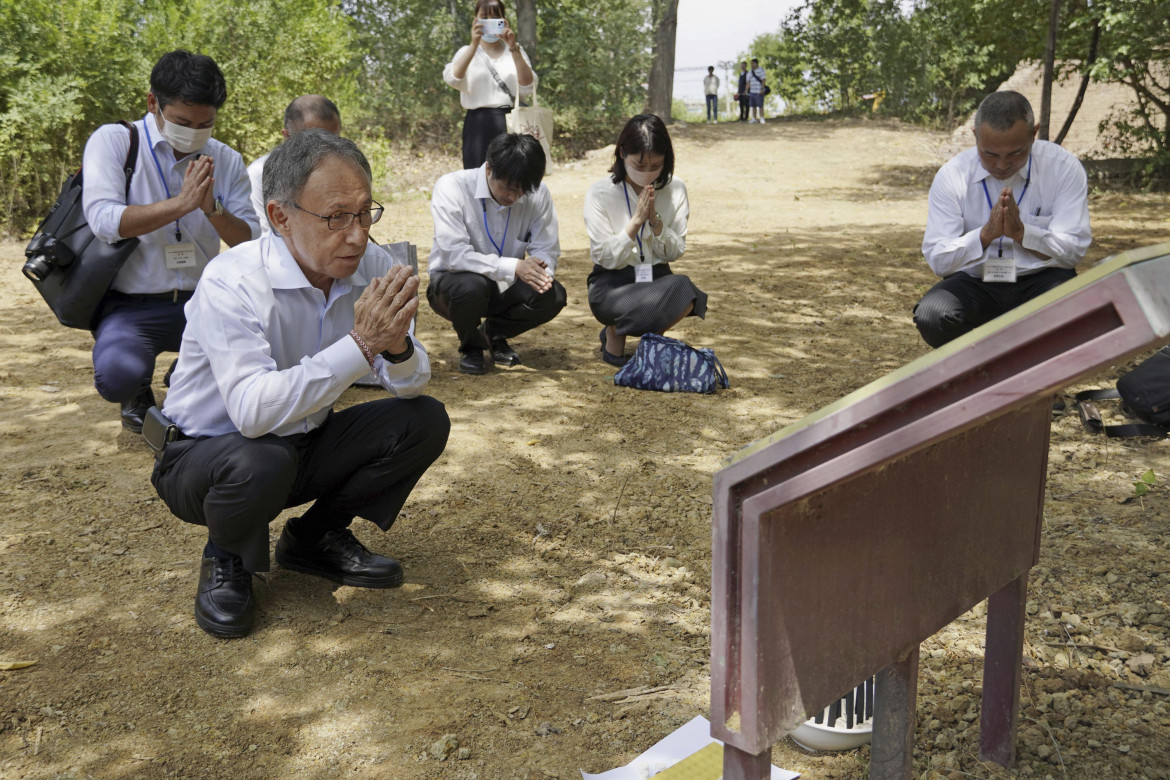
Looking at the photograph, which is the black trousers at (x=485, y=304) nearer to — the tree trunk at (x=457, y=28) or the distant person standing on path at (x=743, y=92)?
the tree trunk at (x=457, y=28)

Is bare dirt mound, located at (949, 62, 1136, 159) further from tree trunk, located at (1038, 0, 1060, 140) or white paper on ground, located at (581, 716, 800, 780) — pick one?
white paper on ground, located at (581, 716, 800, 780)

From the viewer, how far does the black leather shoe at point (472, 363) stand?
5.45 meters

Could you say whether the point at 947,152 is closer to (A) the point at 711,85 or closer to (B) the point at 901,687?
(A) the point at 711,85

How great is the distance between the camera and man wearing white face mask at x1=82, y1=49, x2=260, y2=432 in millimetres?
3947

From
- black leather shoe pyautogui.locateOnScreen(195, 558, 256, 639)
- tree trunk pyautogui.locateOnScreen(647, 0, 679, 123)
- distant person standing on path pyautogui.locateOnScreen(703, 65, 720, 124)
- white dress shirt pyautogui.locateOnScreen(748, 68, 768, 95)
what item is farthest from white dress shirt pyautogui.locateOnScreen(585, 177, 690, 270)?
distant person standing on path pyautogui.locateOnScreen(703, 65, 720, 124)

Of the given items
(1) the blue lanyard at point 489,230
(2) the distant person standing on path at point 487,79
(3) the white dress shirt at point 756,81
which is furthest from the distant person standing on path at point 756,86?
(1) the blue lanyard at point 489,230

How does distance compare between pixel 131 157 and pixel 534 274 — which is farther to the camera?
pixel 534 274

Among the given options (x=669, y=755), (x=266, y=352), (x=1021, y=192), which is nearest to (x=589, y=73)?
(x=1021, y=192)

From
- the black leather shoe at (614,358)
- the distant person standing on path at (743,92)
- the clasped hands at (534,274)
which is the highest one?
the distant person standing on path at (743,92)

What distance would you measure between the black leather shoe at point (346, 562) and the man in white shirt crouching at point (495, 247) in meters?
2.27

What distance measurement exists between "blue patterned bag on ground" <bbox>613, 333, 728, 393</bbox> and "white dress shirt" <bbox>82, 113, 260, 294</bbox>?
1956mm

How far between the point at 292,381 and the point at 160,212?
5.89ft

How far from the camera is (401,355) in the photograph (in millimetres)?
Result: 2797

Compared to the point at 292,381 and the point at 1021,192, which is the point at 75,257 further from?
the point at 1021,192
